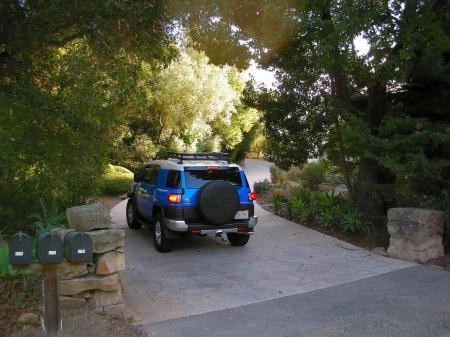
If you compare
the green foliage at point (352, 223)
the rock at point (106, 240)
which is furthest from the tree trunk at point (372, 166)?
the rock at point (106, 240)

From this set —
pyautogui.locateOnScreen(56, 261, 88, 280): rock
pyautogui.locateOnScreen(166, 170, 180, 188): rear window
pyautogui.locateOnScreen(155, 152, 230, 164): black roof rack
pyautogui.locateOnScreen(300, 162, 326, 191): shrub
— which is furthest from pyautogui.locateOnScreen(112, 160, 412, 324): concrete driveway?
pyautogui.locateOnScreen(300, 162, 326, 191): shrub

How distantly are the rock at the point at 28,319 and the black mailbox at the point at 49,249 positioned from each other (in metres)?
0.93

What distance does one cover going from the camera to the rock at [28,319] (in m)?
4.40

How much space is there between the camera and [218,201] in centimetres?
855

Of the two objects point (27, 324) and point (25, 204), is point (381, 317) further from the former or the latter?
point (25, 204)

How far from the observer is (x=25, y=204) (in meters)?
7.38

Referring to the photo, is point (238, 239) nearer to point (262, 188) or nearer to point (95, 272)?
point (95, 272)

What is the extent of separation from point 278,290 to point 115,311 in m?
2.51

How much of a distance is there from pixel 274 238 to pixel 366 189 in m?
2.33

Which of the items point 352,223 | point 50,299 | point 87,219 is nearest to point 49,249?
point 50,299

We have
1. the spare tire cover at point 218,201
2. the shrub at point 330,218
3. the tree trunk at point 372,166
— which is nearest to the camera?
the spare tire cover at point 218,201

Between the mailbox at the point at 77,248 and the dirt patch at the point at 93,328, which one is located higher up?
the mailbox at the point at 77,248

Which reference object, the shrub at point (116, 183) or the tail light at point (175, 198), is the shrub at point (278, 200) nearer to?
the tail light at point (175, 198)

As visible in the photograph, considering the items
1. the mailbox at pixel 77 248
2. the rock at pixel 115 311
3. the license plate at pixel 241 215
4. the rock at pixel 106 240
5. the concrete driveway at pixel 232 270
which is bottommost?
the concrete driveway at pixel 232 270
